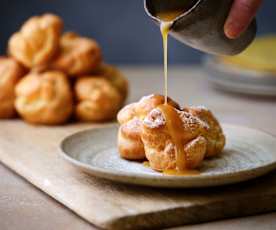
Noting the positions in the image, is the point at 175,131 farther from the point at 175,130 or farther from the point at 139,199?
the point at 139,199

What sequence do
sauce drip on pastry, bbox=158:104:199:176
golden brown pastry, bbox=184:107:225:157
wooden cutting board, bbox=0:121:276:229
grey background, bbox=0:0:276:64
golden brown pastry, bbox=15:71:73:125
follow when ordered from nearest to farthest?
wooden cutting board, bbox=0:121:276:229
sauce drip on pastry, bbox=158:104:199:176
golden brown pastry, bbox=184:107:225:157
golden brown pastry, bbox=15:71:73:125
grey background, bbox=0:0:276:64

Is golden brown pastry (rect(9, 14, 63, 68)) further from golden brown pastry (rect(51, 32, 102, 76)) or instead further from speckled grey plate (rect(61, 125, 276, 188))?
speckled grey plate (rect(61, 125, 276, 188))

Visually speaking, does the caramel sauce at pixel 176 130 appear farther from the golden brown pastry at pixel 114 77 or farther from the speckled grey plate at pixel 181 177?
the golden brown pastry at pixel 114 77

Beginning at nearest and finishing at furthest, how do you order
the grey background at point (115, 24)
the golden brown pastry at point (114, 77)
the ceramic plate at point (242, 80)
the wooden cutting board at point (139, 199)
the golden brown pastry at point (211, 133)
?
the wooden cutting board at point (139, 199) < the golden brown pastry at point (211, 133) < the golden brown pastry at point (114, 77) < the ceramic plate at point (242, 80) < the grey background at point (115, 24)

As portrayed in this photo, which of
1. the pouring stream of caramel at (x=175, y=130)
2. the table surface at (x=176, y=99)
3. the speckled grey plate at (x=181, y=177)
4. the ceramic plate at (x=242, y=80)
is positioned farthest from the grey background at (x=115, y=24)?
the pouring stream of caramel at (x=175, y=130)

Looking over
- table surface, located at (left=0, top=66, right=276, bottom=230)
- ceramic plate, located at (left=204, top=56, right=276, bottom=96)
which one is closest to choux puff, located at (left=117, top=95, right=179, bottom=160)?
table surface, located at (left=0, top=66, right=276, bottom=230)
